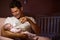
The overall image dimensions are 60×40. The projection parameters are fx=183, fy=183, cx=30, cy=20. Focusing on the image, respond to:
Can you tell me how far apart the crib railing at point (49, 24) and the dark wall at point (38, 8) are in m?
0.18

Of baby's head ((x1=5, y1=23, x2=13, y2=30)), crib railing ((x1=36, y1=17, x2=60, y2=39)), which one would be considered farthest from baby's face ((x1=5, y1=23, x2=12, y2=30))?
crib railing ((x1=36, y1=17, x2=60, y2=39))

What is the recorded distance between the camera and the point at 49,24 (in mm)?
4223

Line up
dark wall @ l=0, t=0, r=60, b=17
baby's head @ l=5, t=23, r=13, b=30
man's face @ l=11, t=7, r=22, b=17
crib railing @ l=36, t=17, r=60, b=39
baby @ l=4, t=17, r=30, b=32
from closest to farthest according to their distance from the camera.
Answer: baby's head @ l=5, t=23, r=13, b=30 → baby @ l=4, t=17, r=30, b=32 → man's face @ l=11, t=7, r=22, b=17 → crib railing @ l=36, t=17, r=60, b=39 → dark wall @ l=0, t=0, r=60, b=17

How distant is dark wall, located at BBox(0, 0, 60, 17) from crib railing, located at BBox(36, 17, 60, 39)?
0.18 m

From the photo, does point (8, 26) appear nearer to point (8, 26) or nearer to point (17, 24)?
point (8, 26)

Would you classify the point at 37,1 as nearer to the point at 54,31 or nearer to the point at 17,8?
the point at 54,31

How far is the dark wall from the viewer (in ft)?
14.1

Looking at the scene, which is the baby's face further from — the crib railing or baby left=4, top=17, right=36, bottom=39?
the crib railing

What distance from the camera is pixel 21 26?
7.30 ft

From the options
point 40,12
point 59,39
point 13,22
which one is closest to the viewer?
point 13,22

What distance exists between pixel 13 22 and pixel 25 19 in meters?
0.16

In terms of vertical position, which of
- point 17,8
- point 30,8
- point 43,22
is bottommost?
point 43,22

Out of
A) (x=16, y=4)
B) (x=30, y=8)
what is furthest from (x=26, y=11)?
(x=16, y=4)

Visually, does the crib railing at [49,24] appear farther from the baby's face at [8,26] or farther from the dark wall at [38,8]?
the baby's face at [8,26]
